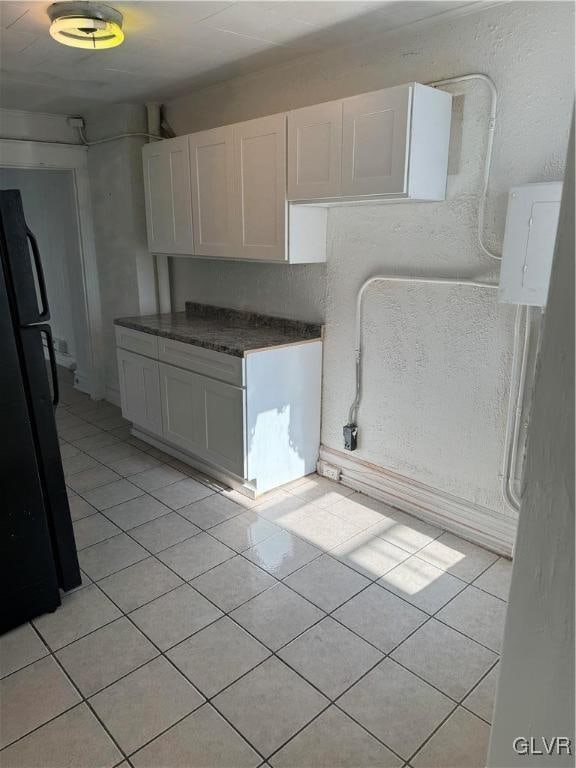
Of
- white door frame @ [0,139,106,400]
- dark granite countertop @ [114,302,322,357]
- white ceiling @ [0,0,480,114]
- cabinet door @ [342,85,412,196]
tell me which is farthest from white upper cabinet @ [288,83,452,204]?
white door frame @ [0,139,106,400]

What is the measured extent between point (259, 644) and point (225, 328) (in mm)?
1982

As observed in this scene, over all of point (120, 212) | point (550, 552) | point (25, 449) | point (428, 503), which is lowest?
point (428, 503)

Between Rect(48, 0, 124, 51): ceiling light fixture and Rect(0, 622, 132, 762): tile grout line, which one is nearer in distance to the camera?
Rect(0, 622, 132, 762): tile grout line

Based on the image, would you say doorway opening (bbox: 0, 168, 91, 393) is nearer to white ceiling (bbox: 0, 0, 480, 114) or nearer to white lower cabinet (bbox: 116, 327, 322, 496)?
white ceiling (bbox: 0, 0, 480, 114)

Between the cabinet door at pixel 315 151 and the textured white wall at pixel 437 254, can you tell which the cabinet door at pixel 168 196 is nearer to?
the textured white wall at pixel 437 254

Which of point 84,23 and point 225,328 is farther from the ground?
point 84,23

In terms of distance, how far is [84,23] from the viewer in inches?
82.9

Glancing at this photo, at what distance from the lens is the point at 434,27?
A: 2.31 meters

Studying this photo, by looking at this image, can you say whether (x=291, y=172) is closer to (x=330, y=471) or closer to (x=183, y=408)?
(x=183, y=408)

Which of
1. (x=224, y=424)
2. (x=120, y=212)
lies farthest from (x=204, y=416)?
(x=120, y=212)

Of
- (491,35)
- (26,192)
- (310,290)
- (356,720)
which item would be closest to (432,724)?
(356,720)

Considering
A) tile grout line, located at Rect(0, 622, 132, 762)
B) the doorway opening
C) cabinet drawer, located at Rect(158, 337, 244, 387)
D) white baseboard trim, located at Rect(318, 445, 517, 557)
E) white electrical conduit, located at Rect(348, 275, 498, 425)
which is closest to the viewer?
tile grout line, located at Rect(0, 622, 132, 762)

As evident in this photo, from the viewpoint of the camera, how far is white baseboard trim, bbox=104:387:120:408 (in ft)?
15.1

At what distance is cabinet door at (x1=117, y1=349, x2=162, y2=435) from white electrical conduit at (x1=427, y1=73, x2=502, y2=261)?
212cm
